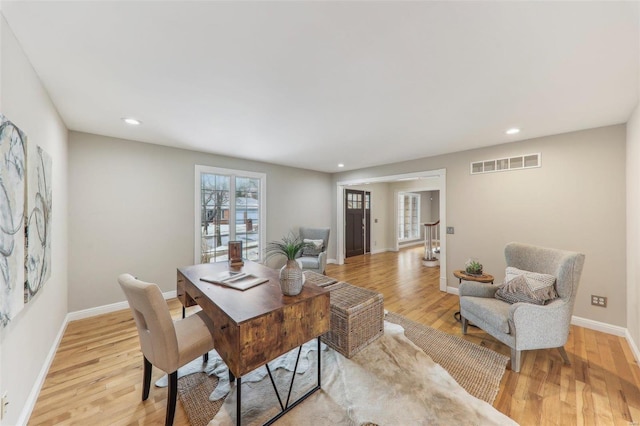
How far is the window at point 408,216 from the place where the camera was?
8.60 meters

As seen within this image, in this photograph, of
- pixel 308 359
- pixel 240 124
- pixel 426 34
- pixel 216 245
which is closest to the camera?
pixel 426 34

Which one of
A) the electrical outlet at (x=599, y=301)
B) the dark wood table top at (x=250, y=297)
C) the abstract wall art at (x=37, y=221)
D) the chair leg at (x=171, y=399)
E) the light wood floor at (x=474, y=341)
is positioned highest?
the abstract wall art at (x=37, y=221)

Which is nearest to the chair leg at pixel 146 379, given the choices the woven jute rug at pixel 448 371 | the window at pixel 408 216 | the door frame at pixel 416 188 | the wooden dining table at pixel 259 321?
the woven jute rug at pixel 448 371

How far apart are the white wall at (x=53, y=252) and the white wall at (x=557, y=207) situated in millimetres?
4763

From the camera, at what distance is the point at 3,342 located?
1.24 m

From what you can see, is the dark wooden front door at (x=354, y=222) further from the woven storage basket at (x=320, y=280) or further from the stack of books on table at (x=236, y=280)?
the stack of books on table at (x=236, y=280)

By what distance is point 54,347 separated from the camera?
7.52 ft

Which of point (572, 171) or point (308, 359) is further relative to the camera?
point (572, 171)

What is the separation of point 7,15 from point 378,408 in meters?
3.16

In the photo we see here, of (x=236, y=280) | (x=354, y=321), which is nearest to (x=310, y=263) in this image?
(x=354, y=321)

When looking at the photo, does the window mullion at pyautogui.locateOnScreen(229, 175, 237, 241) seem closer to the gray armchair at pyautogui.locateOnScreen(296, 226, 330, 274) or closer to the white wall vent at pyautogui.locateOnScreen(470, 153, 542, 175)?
the gray armchair at pyautogui.locateOnScreen(296, 226, 330, 274)

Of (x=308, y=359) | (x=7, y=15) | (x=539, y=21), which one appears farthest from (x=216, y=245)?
(x=539, y=21)

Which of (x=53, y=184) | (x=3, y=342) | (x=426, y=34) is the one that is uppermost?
(x=426, y=34)

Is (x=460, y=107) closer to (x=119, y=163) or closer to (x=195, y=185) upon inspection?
(x=195, y=185)
